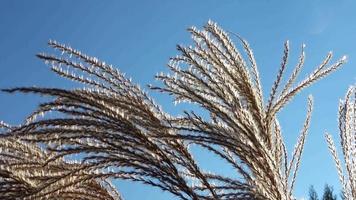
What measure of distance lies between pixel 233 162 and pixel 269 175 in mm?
209

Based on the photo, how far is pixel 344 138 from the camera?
2520 mm

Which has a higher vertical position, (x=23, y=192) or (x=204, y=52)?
(x=204, y=52)

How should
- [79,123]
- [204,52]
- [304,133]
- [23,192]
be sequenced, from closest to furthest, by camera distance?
[79,123] < [23,192] < [204,52] < [304,133]

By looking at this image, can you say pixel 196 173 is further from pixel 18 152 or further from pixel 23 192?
pixel 18 152

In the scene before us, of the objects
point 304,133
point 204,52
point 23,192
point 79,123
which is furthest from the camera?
point 304,133

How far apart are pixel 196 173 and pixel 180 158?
0.29 ft

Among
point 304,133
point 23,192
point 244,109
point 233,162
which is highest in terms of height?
point 304,133

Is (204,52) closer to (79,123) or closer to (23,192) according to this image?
(79,123)

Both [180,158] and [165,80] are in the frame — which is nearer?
[180,158]

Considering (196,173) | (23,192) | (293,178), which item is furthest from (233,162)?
(23,192)

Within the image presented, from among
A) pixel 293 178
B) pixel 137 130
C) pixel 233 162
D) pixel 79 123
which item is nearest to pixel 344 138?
pixel 293 178

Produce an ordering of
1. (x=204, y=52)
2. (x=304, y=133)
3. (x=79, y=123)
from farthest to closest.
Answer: (x=304, y=133) < (x=204, y=52) < (x=79, y=123)

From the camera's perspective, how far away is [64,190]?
219 centimetres

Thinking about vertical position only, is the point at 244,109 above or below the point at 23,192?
above
